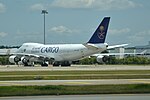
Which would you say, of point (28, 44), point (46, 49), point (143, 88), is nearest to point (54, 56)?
point (46, 49)

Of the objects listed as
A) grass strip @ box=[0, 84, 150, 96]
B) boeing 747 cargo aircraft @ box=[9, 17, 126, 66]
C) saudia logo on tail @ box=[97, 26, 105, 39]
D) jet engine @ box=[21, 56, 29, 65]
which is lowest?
grass strip @ box=[0, 84, 150, 96]

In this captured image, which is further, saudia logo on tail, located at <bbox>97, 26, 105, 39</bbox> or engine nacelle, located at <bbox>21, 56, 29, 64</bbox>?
engine nacelle, located at <bbox>21, 56, 29, 64</bbox>

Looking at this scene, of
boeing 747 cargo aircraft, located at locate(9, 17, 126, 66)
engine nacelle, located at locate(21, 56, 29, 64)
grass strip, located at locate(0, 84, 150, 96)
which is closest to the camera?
grass strip, located at locate(0, 84, 150, 96)

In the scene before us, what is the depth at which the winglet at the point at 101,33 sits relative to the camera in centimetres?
8519

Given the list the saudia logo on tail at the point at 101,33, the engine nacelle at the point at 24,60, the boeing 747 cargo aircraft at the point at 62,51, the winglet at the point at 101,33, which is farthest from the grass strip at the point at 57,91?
the engine nacelle at the point at 24,60

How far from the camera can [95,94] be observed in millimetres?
22812

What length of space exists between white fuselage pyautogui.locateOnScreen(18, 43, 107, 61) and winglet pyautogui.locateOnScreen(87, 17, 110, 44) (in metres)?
1.61

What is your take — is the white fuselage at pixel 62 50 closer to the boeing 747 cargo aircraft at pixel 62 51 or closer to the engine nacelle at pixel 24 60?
the boeing 747 cargo aircraft at pixel 62 51

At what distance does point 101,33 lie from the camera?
281 ft

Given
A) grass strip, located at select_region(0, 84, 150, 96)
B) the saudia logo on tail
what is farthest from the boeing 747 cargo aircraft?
grass strip, located at select_region(0, 84, 150, 96)

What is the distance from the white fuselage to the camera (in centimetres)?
8469

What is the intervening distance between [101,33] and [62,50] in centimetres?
872

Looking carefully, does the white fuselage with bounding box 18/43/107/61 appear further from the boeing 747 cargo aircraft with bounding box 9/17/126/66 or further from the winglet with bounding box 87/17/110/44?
the winglet with bounding box 87/17/110/44

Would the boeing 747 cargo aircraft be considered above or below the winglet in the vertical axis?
below
